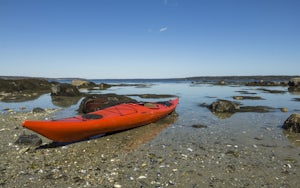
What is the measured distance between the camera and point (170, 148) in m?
9.81

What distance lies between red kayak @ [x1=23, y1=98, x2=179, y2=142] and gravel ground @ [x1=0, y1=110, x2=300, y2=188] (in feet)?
1.40

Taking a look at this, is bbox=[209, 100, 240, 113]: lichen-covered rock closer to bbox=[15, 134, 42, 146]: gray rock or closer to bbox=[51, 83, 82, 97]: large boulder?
bbox=[15, 134, 42, 146]: gray rock

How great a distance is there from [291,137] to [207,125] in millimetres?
4063

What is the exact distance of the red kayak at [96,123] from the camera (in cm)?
906

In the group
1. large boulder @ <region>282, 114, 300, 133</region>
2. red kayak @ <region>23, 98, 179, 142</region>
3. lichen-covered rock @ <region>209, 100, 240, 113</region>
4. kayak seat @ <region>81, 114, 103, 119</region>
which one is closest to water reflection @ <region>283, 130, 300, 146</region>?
large boulder @ <region>282, 114, 300, 133</region>

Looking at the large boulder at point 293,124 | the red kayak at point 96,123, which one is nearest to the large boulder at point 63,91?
the red kayak at point 96,123

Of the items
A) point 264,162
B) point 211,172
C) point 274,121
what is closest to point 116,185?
point 211,172

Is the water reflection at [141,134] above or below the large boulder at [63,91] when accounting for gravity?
below

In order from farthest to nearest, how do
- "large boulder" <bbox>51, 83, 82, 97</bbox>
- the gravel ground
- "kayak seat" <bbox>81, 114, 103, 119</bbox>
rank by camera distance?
"large boulder" <bbox>51, 83, 82, 97</bbox> → "kayak seat" <bbox>81, 114, 103, 119</bbox> → the gravel ground

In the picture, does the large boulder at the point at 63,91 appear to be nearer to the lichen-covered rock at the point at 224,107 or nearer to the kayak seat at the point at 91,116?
the lichen-covered rock at the point at 224,107

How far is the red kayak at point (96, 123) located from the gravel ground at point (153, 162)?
1.40 feet

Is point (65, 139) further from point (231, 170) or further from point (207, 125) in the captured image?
point (207, 125)

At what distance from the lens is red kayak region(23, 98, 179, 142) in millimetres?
9062

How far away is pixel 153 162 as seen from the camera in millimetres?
8227
